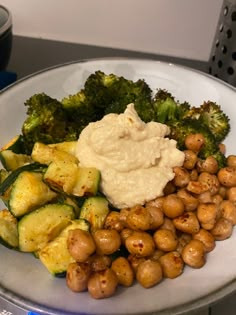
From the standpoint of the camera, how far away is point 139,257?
1.05 m

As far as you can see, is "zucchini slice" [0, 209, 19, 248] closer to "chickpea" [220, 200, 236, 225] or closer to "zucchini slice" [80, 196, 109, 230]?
"zucchini slice" [80, 196, 109, 230]

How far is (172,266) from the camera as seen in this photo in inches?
39.4

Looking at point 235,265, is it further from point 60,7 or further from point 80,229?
point 60,7

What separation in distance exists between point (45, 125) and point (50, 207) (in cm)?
34

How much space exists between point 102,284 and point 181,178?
1.29 ft

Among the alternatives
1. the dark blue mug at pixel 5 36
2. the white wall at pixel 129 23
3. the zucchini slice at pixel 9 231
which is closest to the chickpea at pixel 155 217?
the zucchini slice at pixel 9 231

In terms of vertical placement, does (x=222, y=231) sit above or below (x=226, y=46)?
below

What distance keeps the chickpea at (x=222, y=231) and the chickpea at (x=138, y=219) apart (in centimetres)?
16

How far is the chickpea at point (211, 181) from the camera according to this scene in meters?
1.19

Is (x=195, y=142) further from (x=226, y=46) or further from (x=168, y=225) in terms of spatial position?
(x=226, y=46)

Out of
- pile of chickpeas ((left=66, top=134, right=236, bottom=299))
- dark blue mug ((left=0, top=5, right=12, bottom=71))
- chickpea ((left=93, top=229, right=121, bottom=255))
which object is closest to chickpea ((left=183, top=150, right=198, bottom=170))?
pile of chickpeas ((left=66, top=134, right=236, bottom=299))

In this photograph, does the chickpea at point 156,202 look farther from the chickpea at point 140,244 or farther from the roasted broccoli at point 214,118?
the roasted broccoli at point 214,118

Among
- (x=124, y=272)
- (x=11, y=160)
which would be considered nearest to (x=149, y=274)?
(x=124, y=272)

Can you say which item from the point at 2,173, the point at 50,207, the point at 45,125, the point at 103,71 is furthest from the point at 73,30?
the point at 50,207
